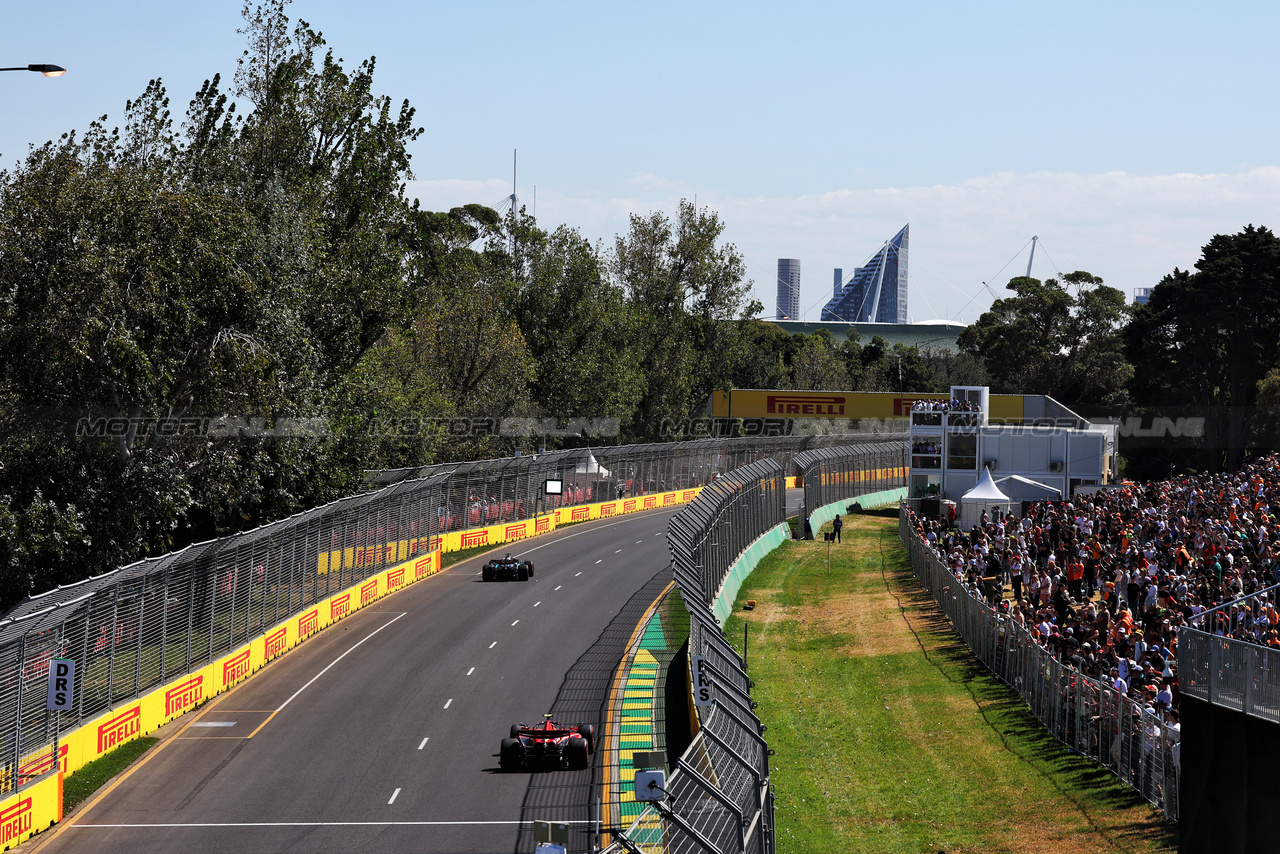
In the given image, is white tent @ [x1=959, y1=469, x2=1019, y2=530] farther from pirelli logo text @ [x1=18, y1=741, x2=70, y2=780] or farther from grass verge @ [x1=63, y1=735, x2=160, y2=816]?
pirelli logo text @ [x1=18, y1=741, x2=70, y2=780]

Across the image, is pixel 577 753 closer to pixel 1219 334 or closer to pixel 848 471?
pixel 848 471

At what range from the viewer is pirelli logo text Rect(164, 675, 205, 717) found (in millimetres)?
24641

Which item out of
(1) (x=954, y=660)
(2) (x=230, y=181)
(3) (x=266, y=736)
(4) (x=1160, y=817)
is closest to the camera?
(4) (x=1160, y=817)

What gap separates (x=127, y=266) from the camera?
28.7 m

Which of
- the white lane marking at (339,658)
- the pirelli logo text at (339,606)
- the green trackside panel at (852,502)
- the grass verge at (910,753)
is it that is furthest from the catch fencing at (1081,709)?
the green trackside panel at (852,502)

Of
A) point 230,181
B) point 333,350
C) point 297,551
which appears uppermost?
point 230,181

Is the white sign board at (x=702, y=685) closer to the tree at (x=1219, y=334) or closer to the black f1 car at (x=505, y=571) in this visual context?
the black f1 car at (x=505, y=571)

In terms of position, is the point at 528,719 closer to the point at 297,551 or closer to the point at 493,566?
the point at 297,551

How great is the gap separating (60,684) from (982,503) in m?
40.5

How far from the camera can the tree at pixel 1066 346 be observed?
112 meters

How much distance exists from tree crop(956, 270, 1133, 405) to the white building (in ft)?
159

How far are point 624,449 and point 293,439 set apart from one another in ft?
102

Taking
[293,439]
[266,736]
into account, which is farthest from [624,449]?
[266,736]

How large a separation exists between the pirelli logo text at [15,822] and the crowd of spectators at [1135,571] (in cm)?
1667
